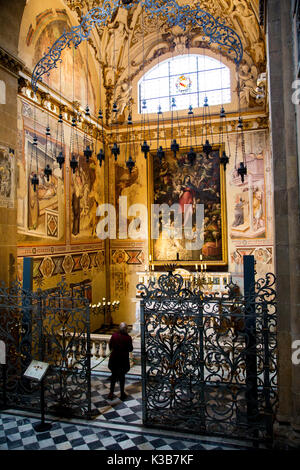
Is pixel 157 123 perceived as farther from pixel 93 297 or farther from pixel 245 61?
pixel 93 297

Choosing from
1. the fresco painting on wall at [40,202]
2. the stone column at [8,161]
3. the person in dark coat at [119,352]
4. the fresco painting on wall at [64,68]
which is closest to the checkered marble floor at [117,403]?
the person in dark coat at [119,352]

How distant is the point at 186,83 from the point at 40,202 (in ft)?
25.9

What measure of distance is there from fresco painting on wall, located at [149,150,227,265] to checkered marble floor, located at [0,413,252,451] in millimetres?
8212

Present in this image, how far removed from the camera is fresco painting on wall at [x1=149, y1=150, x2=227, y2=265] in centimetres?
1311

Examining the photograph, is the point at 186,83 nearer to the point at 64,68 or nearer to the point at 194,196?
the point at 194,196

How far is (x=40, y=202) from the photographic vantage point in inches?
388

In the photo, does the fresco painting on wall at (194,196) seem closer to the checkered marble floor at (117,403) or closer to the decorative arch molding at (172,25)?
the decorative arch molding at (172,25)

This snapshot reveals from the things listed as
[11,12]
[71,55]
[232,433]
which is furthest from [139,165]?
[232,433]

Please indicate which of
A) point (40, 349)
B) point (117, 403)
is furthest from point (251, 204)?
point (40, 349)

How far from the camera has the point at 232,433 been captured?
17.4 ft

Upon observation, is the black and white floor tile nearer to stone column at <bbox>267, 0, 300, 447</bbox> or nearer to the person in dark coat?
the person in dark coat

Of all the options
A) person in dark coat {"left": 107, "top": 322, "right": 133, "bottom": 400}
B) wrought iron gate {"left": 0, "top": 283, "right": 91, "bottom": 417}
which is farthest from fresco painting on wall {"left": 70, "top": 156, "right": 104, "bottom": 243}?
person in dark coat {"left": 107, "top": 322, "right": 133, "bottom": 400}

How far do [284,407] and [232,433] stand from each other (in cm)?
94

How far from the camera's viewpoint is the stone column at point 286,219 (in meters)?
4.84
